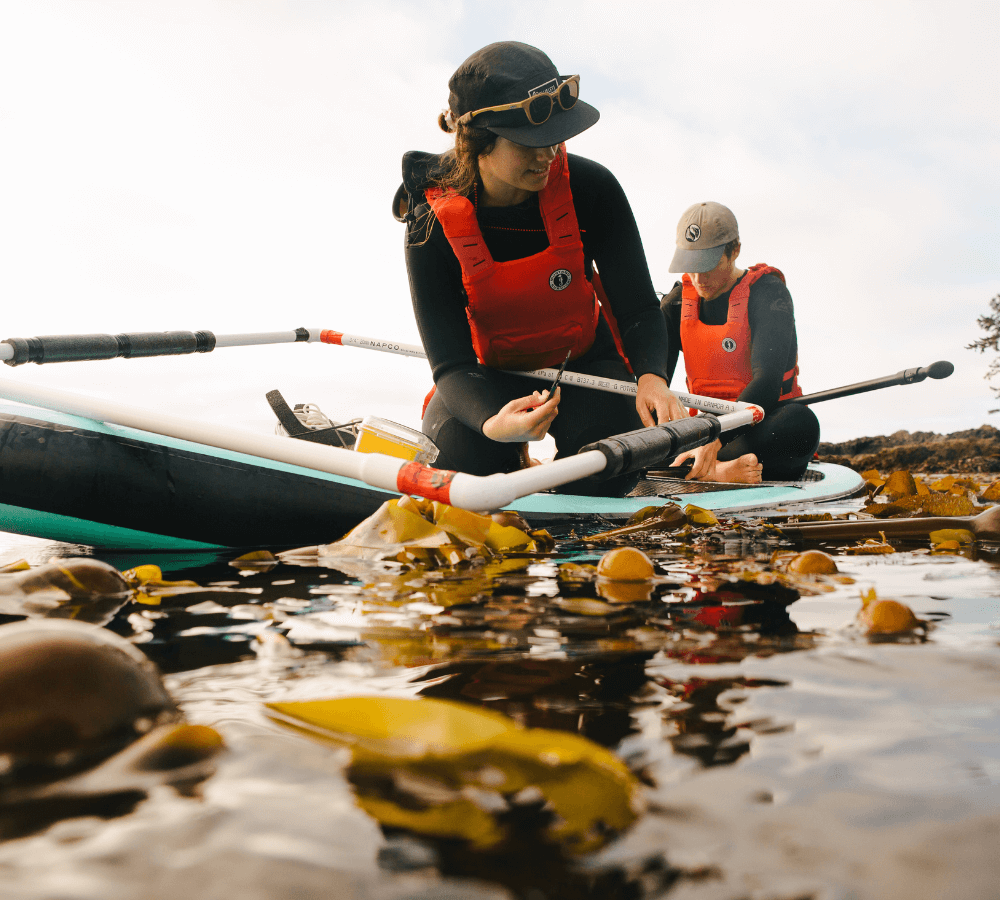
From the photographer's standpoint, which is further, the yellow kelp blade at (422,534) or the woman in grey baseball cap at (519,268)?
the woman in grey baseball cap at (519,268)

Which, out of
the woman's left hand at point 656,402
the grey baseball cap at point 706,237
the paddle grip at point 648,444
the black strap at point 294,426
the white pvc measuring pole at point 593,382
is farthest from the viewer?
the grey baseball cap at point 706,237

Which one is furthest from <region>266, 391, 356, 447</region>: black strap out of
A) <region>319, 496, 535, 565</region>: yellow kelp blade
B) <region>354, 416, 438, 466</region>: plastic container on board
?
<region>319, 496, 535, 565</region>: yellow kelp blade

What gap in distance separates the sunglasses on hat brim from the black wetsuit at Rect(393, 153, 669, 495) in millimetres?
467

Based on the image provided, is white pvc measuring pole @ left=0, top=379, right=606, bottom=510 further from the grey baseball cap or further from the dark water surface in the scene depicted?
the grey baseball cap

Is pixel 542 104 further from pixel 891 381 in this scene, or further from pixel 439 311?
pixel 891 381

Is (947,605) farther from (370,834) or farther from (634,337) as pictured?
(634,337)

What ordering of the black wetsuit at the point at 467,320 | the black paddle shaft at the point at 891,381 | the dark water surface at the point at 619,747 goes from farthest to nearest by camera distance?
the black paddle shaft at the point at 891,381 → the black wetsuit at the point at 467,320 → the dark water surface at the point at 619,747

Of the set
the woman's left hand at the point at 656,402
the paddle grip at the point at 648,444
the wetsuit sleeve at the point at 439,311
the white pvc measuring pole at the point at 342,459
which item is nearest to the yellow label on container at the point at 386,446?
the wetsuit sleeve at the point at 439,311

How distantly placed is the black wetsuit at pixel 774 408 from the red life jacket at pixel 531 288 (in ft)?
4.04

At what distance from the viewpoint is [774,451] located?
14.9 ft

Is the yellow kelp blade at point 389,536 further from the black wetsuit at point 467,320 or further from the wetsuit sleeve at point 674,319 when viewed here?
the wetsuit sleeve at point 674,319

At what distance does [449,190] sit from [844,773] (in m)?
2.91

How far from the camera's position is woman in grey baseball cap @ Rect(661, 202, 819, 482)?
4496mm

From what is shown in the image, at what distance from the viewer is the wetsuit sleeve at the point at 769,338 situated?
449cm
